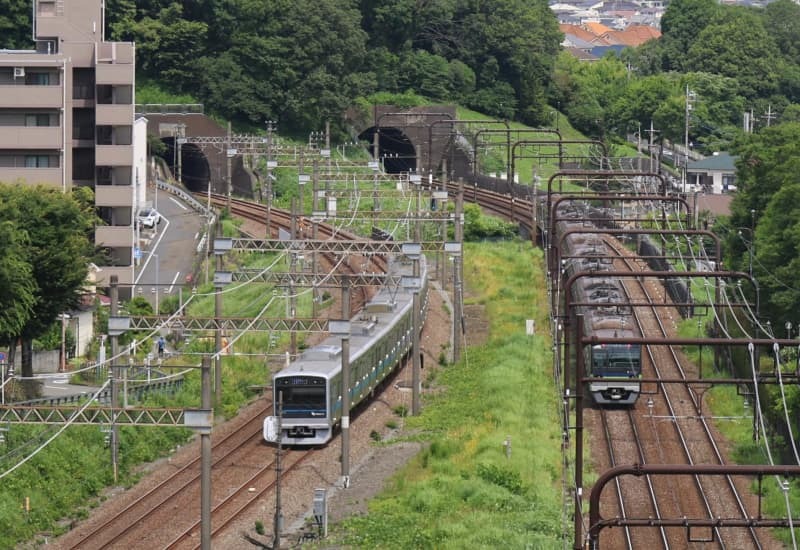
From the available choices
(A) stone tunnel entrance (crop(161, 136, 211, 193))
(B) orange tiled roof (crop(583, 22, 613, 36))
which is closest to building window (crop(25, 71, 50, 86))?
(A) stone tunnel entrance (crop(161, 136, 211, 193))

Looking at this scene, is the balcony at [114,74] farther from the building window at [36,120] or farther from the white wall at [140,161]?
the white wall at [140,161]

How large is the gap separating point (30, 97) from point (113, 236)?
4.71 meters

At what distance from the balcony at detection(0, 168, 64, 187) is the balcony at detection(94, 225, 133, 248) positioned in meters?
1.80

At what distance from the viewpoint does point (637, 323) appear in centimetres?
4225

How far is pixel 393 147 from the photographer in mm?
A: 82625

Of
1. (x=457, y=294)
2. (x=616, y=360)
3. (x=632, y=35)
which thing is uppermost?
(x=632, y=35)

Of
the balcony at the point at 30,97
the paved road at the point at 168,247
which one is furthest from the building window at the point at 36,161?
the paved road at the point at 168,247

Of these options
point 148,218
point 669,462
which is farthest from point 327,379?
point 148,218

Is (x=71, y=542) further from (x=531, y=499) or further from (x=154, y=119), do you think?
(x=154, y=119)

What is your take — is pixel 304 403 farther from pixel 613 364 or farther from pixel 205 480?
pixel 205 480

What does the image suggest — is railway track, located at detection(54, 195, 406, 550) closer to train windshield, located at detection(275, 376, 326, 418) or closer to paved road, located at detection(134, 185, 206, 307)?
train windshield, located at detection(275, 376, 326, 418)

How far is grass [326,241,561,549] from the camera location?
2495cm

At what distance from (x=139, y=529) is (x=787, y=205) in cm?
2017

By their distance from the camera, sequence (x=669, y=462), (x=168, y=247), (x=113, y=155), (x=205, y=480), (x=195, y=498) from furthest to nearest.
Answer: (x=168, y=247) < (x=113, y=155) < (x=669, y=462) < (x=195, y=498) < (x=205, y=480)
